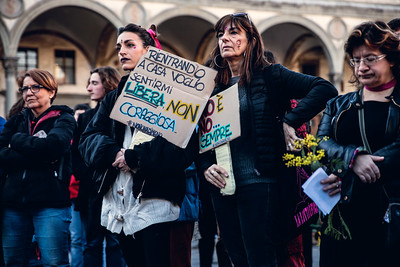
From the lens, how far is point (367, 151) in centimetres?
264

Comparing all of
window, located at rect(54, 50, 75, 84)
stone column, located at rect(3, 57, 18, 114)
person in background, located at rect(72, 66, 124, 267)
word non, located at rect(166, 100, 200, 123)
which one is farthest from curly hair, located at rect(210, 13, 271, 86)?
window, located at rect(54, 50, 75, 84)

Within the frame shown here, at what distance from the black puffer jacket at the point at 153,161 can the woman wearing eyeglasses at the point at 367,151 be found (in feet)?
2.80

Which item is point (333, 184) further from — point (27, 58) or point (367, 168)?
point (27, 58)

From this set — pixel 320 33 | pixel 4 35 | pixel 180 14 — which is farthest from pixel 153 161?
pixel 320 33

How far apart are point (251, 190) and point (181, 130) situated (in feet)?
1.78

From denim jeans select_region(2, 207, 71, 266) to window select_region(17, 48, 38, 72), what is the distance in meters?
16.4

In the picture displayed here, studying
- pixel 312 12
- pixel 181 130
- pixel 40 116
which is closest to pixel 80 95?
pixel 312 12

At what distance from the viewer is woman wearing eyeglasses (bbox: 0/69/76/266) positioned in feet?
13.0

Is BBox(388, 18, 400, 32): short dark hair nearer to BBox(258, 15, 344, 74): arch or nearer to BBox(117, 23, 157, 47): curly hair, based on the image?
BBox(117, 23, 157, 47): curly hair

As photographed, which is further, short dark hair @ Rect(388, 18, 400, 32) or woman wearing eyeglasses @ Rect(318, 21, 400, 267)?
short dark hair @ Rect(388, 18, 400, 32)

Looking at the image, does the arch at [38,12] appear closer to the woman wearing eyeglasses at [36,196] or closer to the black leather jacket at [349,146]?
the woman wearing eyeglasses at [36,196]

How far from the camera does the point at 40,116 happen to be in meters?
4.30

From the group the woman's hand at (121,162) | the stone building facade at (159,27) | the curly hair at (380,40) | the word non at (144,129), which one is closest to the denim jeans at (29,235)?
the woman's hand at (121,162)

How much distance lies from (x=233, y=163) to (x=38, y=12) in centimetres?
1485
